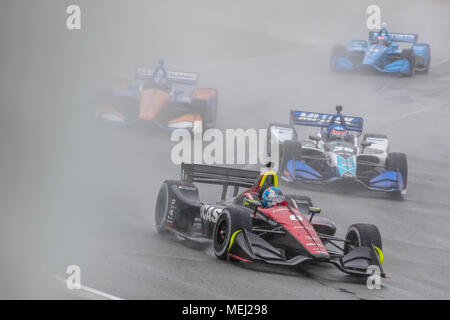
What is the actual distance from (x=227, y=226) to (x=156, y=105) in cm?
1117

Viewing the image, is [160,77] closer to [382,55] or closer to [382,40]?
[382,40]

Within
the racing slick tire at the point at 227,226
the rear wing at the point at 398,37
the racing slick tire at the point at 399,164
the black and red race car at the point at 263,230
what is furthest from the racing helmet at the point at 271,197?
the rear wing at the point at 398,37

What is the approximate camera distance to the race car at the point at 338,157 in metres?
16.0

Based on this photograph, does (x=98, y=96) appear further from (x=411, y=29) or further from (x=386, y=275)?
(x=411, y=29)

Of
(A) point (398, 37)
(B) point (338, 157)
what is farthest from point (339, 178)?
(A) point (398, 37)

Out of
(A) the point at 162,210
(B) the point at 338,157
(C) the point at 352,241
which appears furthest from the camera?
(B) the point at 338,157

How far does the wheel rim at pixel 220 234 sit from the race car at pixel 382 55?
2072 cm

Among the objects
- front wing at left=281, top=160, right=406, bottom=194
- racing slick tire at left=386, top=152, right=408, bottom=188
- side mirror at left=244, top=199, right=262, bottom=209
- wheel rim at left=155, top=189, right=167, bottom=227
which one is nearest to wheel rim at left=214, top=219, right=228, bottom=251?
side mirror at left=244, top=199, right=262, bottom=209

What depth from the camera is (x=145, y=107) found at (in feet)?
68.0

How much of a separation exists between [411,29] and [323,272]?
35.7 meters

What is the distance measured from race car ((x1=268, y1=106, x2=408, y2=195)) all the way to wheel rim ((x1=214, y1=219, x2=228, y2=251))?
5.92 m

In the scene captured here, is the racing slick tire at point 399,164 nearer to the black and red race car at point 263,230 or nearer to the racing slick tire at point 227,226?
the black and red race car at point 263,230

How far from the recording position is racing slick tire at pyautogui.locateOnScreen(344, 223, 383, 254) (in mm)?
10336

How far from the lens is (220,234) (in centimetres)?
1036
